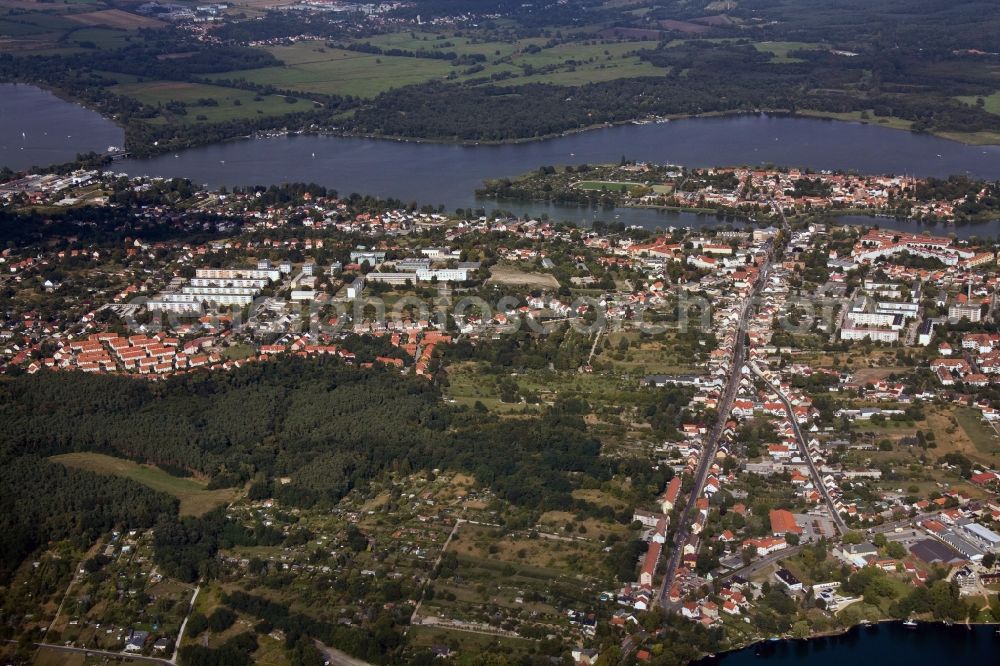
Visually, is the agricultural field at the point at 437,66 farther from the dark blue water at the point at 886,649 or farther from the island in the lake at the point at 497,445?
the dark blue water at the point at 886,649

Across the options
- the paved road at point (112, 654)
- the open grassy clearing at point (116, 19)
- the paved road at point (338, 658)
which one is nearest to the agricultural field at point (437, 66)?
the open grassy clearing at point (116, 19)

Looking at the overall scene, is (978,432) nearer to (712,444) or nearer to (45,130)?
(712,444)

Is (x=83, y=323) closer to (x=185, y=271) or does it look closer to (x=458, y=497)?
(x=185, y=271)

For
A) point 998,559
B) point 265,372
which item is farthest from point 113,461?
point 998,559

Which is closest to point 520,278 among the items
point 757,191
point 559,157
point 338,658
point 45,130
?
point 757,191

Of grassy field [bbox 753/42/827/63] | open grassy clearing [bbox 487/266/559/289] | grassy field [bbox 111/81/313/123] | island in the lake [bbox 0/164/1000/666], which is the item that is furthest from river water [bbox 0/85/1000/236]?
grassy field [bbox 753/42/827/63]

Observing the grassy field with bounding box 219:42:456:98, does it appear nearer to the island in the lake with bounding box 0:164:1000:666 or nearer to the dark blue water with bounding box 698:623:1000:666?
the island in the lake with bounding box 0:164:1000:666
